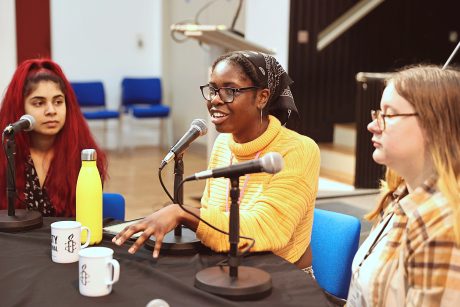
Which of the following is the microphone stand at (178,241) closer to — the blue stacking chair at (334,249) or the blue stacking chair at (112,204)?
the blue stacking chair at (334,249)

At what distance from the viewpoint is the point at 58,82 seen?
238 cm

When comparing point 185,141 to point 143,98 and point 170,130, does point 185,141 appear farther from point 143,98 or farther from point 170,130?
point 170,130

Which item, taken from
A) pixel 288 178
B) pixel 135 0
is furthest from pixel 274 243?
pixel 135 0

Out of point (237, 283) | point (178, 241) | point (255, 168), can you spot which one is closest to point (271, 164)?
point (255, 168)

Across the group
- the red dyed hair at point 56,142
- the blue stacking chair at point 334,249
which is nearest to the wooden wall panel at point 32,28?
the red dyed hair at point 56,142

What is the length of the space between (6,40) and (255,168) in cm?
406

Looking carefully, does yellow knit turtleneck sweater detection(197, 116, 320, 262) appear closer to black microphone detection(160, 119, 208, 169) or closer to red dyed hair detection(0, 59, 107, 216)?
black microphone detection(160, 119, 208, 169)

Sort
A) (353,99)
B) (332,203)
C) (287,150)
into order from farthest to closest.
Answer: (353,99) < (332,203) < (287,150)

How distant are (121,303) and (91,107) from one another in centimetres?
658

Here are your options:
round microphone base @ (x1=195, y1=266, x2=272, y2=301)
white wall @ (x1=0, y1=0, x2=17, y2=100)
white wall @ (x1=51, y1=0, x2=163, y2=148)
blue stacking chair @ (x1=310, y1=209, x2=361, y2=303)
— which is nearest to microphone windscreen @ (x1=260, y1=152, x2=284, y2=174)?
round microphone base @ (x1=195, y1=266, x2=272, y2=301)

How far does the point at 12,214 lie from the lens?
1.99 m

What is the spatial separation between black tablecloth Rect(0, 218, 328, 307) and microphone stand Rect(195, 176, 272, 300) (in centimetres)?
2

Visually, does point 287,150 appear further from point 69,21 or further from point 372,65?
point 69,21

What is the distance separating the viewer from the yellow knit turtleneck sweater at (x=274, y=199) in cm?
172
